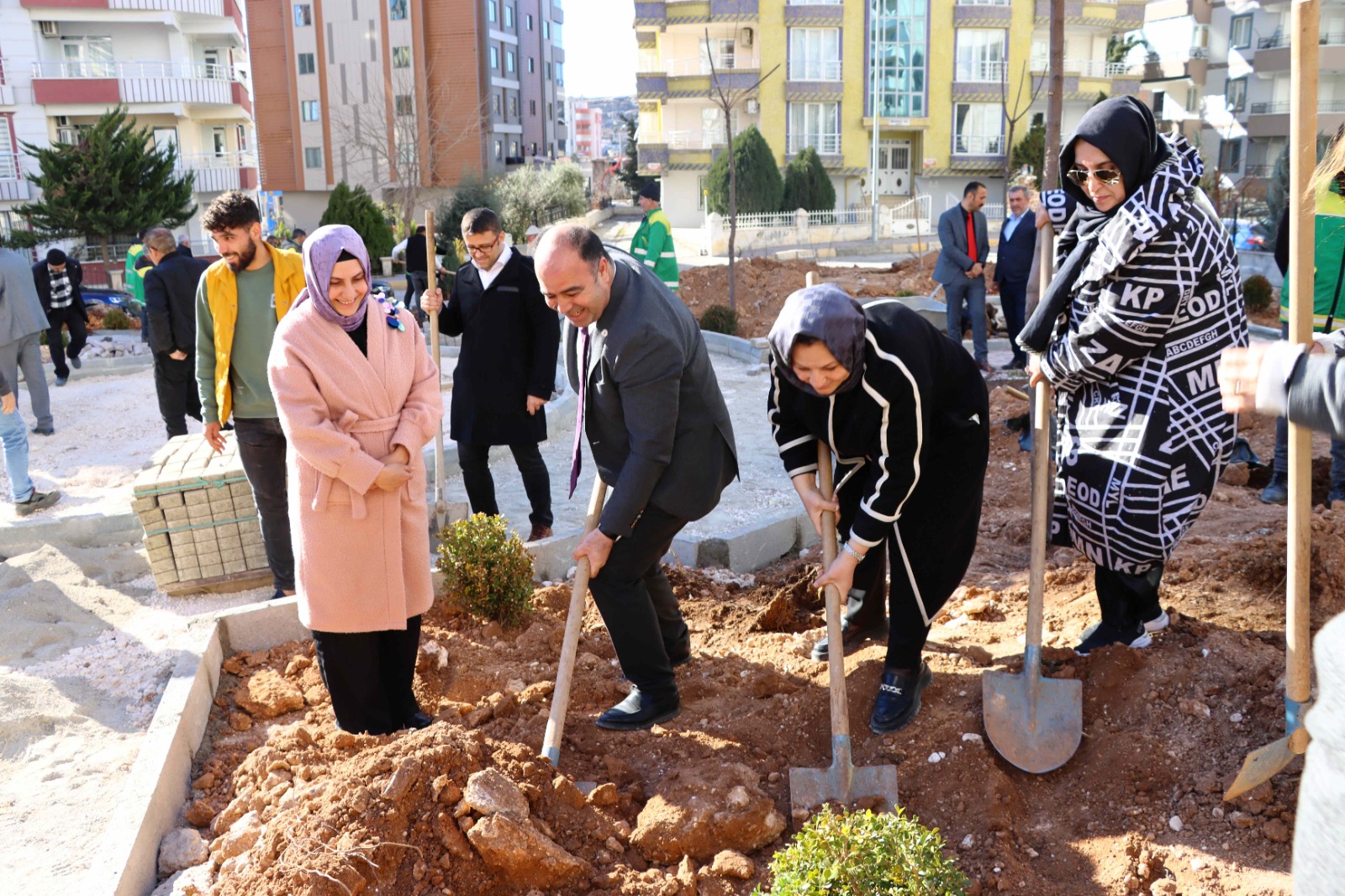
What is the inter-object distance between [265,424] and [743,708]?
242cm

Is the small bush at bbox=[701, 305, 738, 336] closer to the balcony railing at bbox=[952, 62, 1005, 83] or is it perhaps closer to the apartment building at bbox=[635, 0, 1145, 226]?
the apartment building at bbox=[635, 0, 1145, 226]

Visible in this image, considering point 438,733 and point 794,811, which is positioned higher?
point 438,733

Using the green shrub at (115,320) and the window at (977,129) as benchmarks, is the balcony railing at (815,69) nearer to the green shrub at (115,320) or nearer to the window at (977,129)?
the window at (977,129)

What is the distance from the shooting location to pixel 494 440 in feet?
17.6

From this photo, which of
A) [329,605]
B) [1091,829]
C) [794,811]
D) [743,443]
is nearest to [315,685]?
[329,605]

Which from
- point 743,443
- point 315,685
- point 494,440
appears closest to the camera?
point 315,685

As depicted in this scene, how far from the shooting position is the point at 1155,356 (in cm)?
337

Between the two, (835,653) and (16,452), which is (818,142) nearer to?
(16,452)

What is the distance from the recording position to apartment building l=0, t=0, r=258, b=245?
28891mm

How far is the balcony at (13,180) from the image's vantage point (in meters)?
28.8

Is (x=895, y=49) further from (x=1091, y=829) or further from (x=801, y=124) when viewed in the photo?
(x=1091, y=829)

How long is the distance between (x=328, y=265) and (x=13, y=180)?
102ft

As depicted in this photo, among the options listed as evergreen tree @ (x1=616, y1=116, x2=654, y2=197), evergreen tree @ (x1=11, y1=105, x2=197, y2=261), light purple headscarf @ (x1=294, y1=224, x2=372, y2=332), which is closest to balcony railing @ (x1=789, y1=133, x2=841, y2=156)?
evergreen tree @ (x1=616, y1=116, x2=654, y2=197)

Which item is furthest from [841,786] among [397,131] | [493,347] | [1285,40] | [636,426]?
[1285,40]
